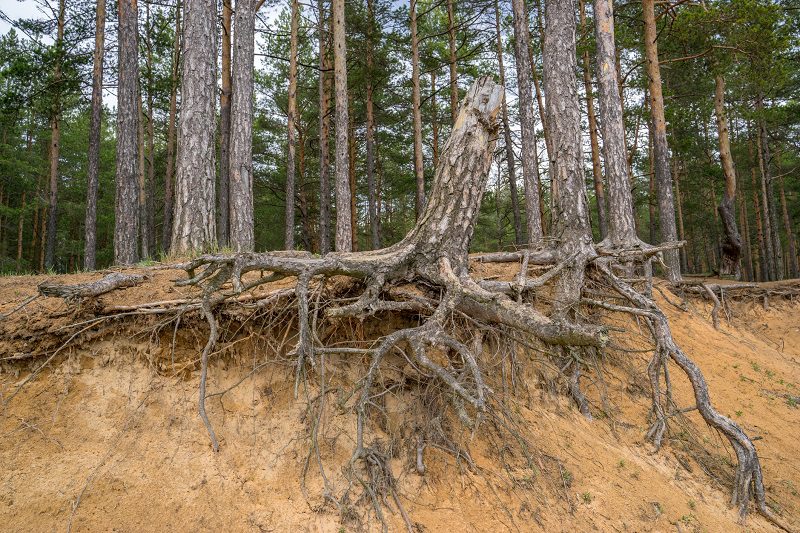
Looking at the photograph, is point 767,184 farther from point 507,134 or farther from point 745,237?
point 507,134

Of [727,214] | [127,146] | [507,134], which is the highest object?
[507,134]

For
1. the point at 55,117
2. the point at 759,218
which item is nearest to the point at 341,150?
the point at 55,117

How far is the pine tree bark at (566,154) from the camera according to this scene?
417cm

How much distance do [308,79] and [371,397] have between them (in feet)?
57.6

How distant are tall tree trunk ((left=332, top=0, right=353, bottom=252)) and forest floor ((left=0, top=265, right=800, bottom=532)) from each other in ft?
20.0

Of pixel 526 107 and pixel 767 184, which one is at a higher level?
pixel 526 107

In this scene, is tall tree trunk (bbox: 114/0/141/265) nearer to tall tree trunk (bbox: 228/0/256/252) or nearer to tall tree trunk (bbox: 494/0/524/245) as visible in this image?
tall tree trunk (bbox: 228/0/256/252)

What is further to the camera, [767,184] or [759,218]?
[759,218]

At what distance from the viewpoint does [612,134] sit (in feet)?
24.1

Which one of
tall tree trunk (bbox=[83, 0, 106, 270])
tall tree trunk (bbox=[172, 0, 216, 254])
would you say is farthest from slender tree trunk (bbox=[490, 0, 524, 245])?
tall tree trunk (bbox=[83, 0, 106, 270])

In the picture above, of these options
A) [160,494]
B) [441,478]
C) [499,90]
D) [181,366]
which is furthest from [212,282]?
[499,90]

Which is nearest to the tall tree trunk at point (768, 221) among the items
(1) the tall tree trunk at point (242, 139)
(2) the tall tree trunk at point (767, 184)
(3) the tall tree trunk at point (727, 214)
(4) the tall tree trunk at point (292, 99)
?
(2) the tall tree trunk at point (767, 184)

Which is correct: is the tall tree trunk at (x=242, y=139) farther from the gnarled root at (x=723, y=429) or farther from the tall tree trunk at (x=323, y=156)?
the gnarled root at (x=723, y=429)

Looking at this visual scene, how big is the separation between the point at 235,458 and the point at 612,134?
7.77 m
